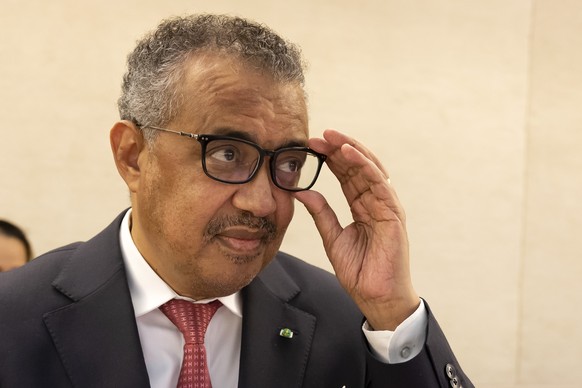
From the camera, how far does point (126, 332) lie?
75.4 inches

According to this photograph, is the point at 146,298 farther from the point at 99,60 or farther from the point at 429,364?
the point at 99,60

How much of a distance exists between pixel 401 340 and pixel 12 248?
Result: 7.66 ft

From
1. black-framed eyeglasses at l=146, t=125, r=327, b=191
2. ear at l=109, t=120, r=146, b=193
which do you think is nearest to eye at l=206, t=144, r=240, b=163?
black-framed eyeglasses at l=146, t=125, r=327, b=191

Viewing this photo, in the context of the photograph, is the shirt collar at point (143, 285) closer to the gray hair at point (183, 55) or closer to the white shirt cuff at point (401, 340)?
the gray hair at point (183, 55)

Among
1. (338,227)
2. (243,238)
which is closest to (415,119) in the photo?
(338,227)

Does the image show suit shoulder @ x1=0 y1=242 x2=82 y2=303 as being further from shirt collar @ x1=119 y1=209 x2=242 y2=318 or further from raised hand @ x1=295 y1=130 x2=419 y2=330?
raised hand @ x1=295 y1=130 x2=419 y2=330

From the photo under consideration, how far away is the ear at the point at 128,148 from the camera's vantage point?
6.59 ft

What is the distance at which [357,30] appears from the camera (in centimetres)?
534

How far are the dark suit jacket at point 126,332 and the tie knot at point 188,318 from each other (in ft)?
0.41

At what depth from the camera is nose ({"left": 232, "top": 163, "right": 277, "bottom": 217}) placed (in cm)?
185

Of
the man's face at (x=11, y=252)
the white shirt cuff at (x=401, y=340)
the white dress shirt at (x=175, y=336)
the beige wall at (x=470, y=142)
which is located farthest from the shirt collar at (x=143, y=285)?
the beige wall at (x=470, y=142)

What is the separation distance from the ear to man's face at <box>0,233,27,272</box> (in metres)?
1.79

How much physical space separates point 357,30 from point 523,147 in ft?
5.52

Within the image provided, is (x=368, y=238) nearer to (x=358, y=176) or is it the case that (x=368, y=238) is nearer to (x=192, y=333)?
(x=358, y=176)
